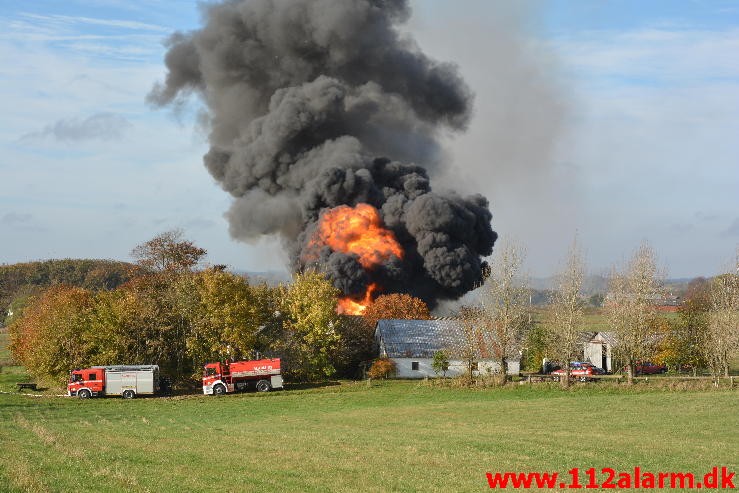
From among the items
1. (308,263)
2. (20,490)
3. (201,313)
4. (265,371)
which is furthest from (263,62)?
(20,490)

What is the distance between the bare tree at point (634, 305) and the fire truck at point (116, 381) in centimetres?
3182

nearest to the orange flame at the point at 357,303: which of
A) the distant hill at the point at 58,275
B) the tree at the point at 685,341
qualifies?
the tree at the point at 685,341

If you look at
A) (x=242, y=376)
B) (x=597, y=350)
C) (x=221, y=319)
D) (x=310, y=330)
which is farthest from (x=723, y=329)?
(x=221, y=319)

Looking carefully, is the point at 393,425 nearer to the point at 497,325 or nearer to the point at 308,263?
the point at 497,325

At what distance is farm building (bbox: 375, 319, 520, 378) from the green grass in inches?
571

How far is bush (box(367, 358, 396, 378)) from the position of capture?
63406 millimetres

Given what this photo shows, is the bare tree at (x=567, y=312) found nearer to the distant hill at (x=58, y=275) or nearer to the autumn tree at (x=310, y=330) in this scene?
the autumn tree at (x=310, y=330)

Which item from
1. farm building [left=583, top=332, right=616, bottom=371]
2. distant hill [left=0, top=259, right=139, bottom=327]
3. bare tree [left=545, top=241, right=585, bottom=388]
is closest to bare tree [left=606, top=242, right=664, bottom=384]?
bare tree [left=545, top=241, right=585, bottom=388]

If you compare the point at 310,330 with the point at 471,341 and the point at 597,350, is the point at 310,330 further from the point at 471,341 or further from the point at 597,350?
the point at 597,350

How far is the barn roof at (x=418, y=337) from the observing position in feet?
217

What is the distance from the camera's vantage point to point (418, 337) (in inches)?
2682

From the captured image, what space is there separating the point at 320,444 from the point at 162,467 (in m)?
7.27

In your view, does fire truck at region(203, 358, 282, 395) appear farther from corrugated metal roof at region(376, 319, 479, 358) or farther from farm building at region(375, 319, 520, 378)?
corrugated metal roof at region(376, 319, 479, 358)

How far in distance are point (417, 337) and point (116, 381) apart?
24659 millimetres
